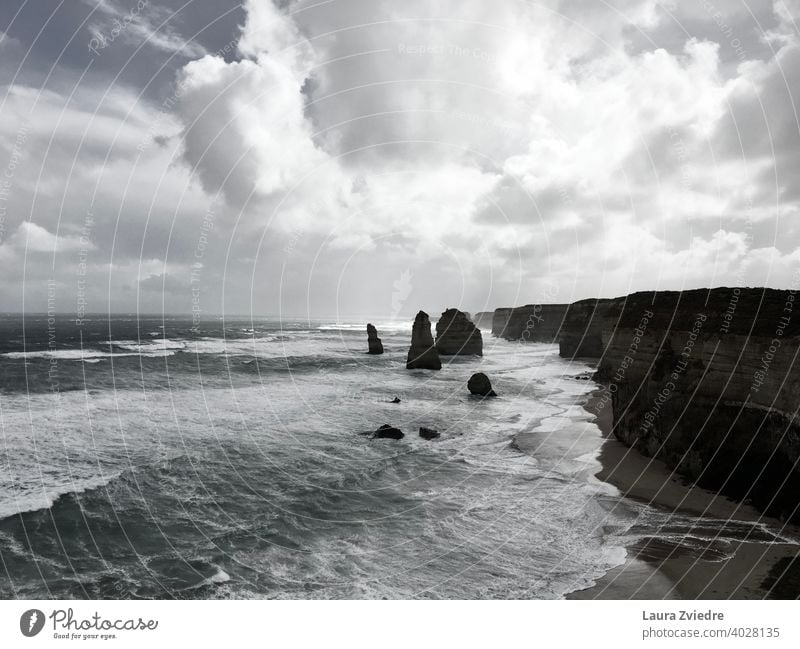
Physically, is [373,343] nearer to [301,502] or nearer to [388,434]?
[388,434]

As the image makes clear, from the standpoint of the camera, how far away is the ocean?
383 inches

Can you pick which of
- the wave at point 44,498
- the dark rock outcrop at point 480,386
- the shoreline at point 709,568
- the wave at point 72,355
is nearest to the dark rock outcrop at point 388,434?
the wave at point 44,498

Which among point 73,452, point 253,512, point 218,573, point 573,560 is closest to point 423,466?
point 253,512

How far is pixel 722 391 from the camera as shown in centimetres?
1449

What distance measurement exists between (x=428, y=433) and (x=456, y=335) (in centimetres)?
4573

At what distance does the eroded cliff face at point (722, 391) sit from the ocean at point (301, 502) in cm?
281

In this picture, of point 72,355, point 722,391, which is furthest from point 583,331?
point 72,355

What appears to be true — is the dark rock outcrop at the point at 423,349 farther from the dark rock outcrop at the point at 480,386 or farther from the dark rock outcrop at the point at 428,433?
the dark rock outcrop at the point at 428,433

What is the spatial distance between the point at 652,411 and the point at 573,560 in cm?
1027

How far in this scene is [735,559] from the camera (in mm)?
9695

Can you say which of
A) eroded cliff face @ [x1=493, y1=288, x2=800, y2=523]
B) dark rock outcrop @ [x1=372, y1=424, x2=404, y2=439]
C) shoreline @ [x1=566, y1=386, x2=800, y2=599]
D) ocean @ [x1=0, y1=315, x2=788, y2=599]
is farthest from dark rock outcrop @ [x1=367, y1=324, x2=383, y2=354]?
shoreline @ [x1=566, y1=386, x2=800, y2=599]

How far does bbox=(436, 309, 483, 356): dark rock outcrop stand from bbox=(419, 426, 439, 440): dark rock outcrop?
4402 cm

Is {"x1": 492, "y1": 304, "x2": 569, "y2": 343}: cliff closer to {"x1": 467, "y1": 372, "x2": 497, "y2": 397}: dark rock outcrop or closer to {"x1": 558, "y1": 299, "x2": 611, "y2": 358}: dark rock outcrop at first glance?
{"x1": 558, "y1": 299, "x2": 611, "y2": 358}: dark rock outcrop

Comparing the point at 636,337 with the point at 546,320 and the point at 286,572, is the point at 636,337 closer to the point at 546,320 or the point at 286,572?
the point at 286,572
